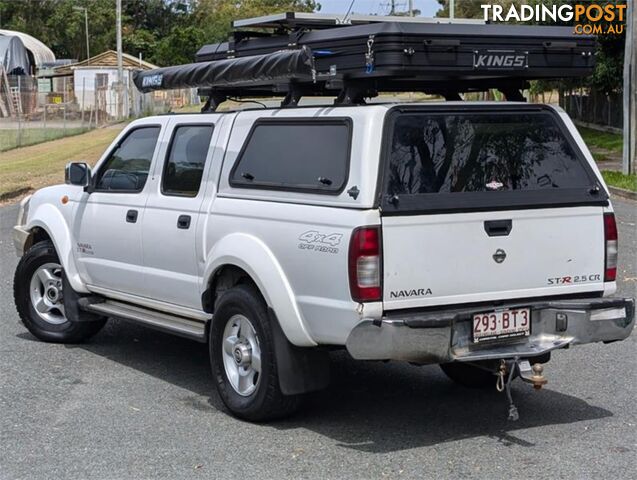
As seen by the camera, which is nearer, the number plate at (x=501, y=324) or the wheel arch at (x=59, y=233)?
the number plate at (x=501, y=324)

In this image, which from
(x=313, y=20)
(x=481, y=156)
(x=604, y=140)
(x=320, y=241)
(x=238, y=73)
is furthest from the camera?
(x=604, y=140)

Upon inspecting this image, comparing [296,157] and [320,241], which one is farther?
[296,157]

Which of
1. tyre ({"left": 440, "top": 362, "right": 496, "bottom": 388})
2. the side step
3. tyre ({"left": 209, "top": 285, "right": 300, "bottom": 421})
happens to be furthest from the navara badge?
the side step

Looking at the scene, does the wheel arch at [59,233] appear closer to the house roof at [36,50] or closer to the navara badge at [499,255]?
the navara badge at [499,255]

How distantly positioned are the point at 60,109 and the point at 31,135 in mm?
11909

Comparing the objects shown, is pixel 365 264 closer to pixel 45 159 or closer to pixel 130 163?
pixel 130 163

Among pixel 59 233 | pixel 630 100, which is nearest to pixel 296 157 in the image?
pixel 59 233

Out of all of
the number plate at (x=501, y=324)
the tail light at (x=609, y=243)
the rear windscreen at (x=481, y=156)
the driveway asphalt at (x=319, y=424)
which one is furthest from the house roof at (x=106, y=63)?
the number plate at (x=501, y=324)

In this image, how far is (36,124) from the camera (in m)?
43.3

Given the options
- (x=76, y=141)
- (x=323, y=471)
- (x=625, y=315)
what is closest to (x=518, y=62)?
(x=625, y=315)

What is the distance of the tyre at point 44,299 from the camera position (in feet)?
27.9

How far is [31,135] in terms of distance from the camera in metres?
36.1

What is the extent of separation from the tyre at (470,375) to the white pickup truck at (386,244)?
0.07ft

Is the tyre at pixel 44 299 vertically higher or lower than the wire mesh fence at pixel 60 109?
lower
